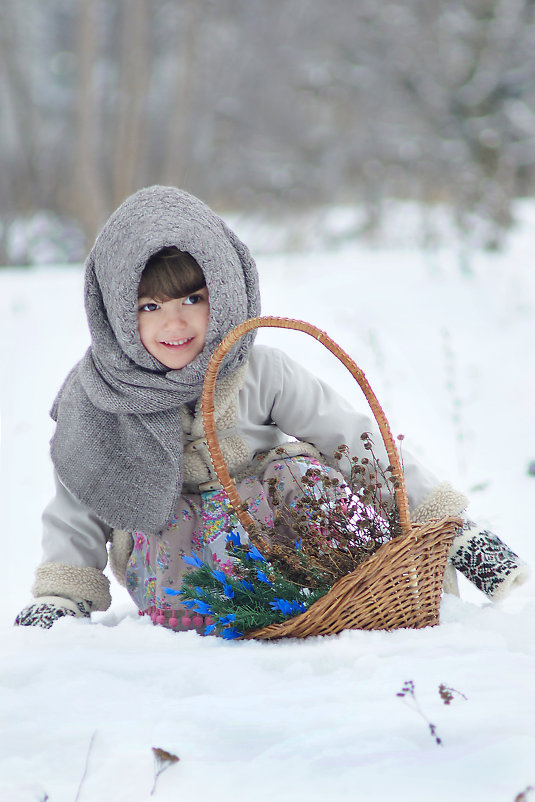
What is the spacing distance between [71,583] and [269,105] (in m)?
11.3

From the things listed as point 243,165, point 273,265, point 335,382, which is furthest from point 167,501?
point 243,165

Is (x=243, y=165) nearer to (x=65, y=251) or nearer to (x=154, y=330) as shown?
(x=65, y=251)

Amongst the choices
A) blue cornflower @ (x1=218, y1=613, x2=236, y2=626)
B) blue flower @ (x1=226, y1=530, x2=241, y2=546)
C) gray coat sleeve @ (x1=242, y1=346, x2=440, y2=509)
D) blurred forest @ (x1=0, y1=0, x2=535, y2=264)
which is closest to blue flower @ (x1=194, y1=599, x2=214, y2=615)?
blue cornflower @ (x1=218, y1=613, x2=236, y2=626)

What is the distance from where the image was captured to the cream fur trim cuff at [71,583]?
1819 millimetres

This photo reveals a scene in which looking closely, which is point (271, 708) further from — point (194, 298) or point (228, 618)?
point (194, 298)

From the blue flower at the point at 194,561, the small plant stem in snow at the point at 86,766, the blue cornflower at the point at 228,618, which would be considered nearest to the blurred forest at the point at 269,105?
the blue flower at the point at 194,561

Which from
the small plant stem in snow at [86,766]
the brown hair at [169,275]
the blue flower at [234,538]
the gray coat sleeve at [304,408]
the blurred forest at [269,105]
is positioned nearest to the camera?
the small plant stem in snow at [86,766]

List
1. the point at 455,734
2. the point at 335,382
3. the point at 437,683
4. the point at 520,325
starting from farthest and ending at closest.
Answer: the point at 520,325 < the point at 335,382 < the point at 437,683 < the point at 455,734

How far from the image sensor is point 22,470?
3.05m

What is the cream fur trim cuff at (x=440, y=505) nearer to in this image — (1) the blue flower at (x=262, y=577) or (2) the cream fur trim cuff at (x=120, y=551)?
(1) the blue flower at (x=262, y=577)

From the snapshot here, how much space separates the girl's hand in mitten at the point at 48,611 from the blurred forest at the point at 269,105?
4.87m

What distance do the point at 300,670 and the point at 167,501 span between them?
551mm

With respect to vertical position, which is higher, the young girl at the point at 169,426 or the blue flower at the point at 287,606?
the young girl at the point at 169,426

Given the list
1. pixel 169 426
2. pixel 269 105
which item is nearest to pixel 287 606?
pixel 169 426
